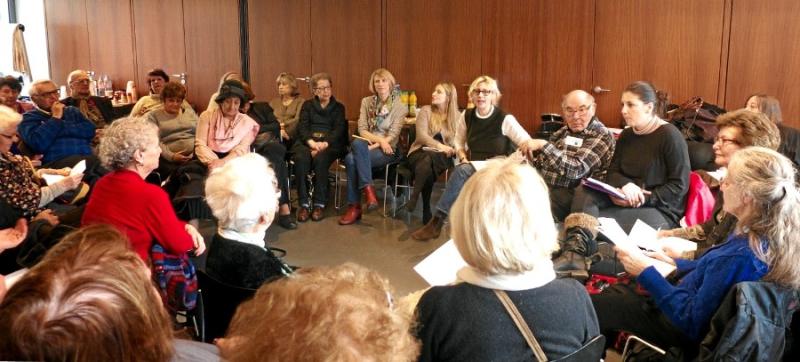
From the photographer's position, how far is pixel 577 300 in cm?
164

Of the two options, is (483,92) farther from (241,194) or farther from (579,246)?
(241,194)

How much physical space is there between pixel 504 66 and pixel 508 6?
572mm

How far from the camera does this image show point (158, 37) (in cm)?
884

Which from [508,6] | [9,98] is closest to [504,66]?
[508,6]

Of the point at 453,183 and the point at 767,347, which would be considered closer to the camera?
the point at 767,347

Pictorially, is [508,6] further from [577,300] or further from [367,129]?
[577,300]

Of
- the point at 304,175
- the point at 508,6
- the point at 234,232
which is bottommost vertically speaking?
the point at 304,175

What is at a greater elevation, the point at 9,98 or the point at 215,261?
the point at 9,98

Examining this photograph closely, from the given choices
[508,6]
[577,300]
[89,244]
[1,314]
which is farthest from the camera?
[508,6]

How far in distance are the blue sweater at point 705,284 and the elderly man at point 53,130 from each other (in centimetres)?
423

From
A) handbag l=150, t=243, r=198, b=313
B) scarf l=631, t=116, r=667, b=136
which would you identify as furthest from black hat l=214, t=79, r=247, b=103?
scarf l=631, t=116, r=667, b=136

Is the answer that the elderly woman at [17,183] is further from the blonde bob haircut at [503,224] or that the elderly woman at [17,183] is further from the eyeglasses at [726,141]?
the eyeglasses at [726,141]

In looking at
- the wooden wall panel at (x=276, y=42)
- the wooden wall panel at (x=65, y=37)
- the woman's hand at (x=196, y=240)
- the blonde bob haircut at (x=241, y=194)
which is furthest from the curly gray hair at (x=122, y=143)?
the wooden wall panel at (x=65, y=37)

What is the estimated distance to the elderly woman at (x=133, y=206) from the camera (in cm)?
271
